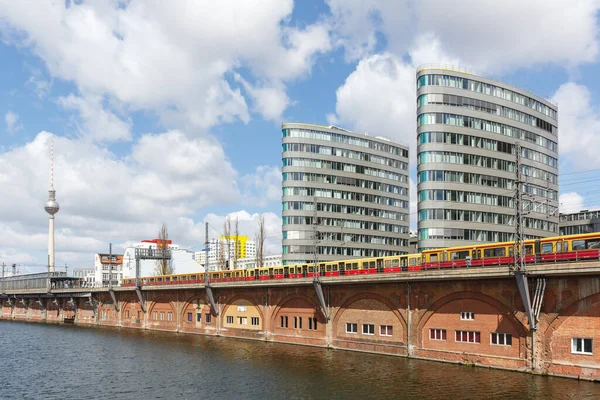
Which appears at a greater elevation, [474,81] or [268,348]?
[474,81]

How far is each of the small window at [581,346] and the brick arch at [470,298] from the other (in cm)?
415

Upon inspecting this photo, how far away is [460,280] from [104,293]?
8568 cm

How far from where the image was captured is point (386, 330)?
6150cm

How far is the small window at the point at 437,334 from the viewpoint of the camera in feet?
183

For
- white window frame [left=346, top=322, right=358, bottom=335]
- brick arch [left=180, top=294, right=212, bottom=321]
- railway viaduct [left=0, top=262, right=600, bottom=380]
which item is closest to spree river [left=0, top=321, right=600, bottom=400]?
railway viaduct [left=0, top=262, right=600, bottom=380]

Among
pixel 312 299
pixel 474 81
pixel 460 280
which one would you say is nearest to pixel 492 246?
pixel 460 280

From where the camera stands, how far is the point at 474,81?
89.8 meters

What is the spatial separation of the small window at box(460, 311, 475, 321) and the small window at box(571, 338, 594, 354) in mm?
9786

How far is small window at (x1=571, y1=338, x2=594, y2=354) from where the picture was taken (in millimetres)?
45172

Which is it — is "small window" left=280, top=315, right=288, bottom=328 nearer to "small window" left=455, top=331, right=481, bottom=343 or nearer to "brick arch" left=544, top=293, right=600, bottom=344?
"small window" left=455, top=331, right=481, bottom=343

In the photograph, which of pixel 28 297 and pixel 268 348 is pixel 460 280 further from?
pixel 28 297

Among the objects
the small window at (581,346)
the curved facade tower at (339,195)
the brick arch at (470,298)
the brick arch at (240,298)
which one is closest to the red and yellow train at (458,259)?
the brick arch at (240,298)

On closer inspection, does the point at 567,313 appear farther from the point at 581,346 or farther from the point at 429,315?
the point at 429,315

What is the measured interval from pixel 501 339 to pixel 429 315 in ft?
27.0
